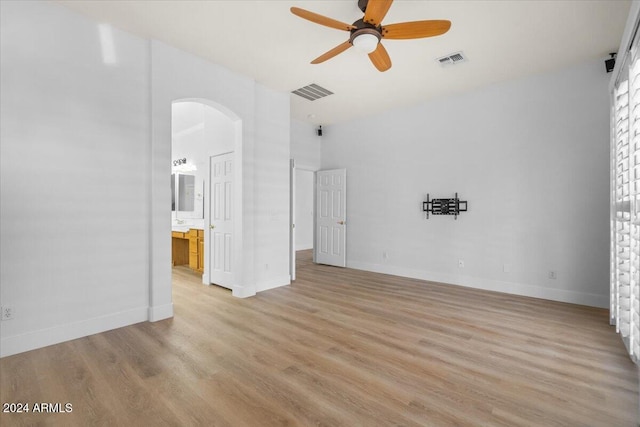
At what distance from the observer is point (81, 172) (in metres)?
3.12

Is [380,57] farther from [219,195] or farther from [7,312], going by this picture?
[7,312]

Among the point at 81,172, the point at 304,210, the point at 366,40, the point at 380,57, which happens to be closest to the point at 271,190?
the point at 81,172

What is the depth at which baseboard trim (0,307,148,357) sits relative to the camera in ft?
8.92

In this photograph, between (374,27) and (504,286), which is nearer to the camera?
(374,27)

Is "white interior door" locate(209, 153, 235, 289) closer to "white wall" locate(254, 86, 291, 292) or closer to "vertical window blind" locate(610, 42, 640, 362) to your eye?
"white wall" locate(254, 86, 291, 292)

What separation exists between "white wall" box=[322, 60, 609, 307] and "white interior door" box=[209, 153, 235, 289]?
287cm

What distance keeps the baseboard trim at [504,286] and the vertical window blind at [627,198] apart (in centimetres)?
90

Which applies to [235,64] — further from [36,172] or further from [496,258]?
[496,258]

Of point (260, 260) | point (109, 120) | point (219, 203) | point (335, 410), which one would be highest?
point (109, 120)

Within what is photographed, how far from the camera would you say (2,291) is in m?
2.70

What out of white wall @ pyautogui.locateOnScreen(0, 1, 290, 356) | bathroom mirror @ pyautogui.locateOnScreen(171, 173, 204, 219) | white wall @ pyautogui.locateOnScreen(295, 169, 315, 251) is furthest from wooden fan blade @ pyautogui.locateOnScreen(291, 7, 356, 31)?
white wall @ pyautogui.locateOnScreen(295, 169, 315, 251)

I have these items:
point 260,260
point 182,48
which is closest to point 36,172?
point 182,48

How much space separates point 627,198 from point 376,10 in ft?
8.63

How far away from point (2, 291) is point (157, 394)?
71.9 inches
